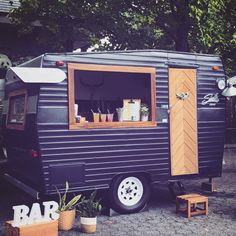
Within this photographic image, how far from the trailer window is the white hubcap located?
6.92 feet

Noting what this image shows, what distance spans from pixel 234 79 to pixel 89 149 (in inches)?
150

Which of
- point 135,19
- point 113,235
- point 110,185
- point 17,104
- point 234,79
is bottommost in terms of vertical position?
point 113,235

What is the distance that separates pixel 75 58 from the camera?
671 centimetres

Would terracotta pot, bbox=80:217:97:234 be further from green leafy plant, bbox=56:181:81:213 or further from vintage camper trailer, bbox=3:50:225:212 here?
vintage camper trailer, bbox=3:50:225:212

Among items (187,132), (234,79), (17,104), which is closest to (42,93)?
(17,104)

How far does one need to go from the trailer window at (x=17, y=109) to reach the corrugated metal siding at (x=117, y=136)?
0.68 metres

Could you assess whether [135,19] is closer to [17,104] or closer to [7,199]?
[17,104]

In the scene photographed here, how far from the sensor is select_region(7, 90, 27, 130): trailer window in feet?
22.9

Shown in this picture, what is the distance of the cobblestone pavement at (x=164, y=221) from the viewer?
623 centimetres

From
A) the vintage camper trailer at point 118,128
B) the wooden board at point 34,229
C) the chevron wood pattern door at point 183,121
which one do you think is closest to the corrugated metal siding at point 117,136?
the vintage camper trailer at point 118,128

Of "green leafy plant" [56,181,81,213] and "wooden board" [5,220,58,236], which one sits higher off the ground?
"green leafy plant" [56,181,81,213]

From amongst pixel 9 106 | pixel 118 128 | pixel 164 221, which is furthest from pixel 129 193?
pixel 9 106

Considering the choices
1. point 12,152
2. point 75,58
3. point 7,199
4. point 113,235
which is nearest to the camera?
point 113,235

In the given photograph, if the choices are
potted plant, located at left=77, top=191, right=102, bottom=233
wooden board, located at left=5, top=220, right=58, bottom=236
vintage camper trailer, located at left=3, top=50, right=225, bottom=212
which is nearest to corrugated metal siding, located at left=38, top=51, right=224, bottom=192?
vintage camper trailer, located at left=3, top=50, right=225, bottom=212
